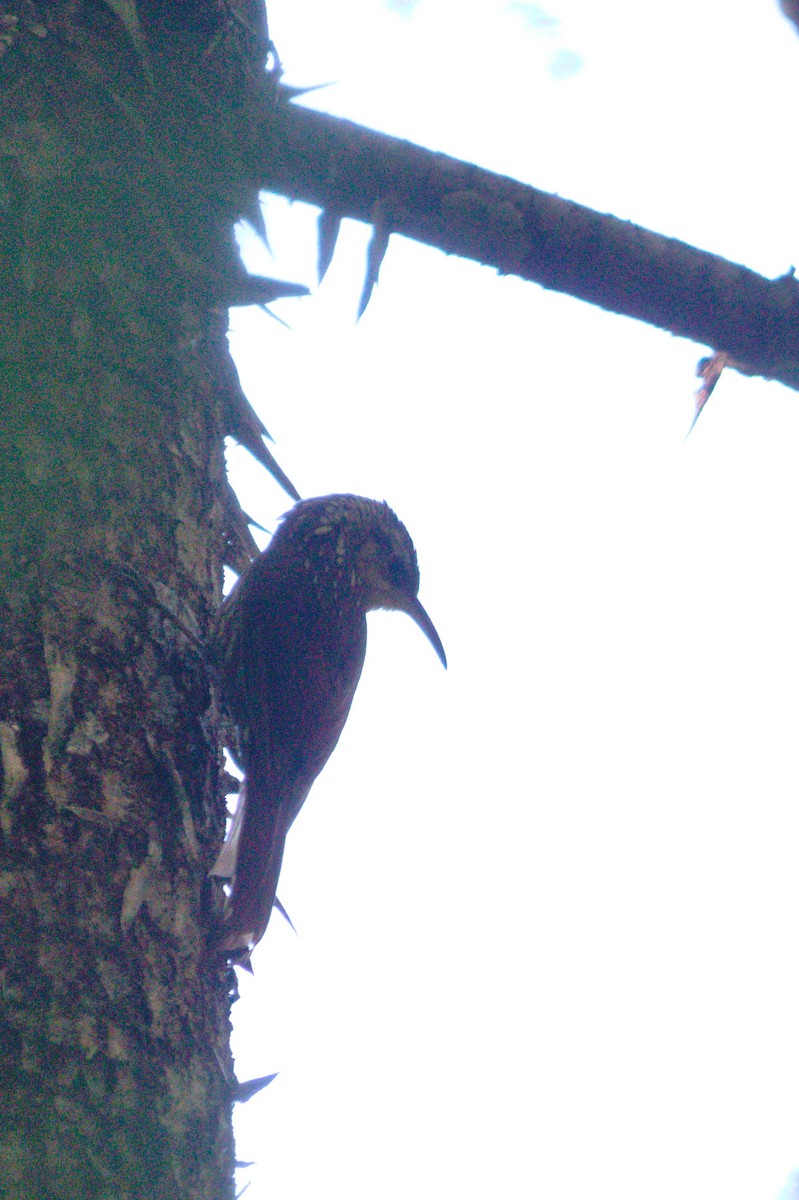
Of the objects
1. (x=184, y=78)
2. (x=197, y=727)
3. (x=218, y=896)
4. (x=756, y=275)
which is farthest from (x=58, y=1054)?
(x=756, y=275)

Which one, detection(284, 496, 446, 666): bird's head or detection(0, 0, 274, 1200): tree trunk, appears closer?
detection(0, 0, 274, 1200): tree trunk

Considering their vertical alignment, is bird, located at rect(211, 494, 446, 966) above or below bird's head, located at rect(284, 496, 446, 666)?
below

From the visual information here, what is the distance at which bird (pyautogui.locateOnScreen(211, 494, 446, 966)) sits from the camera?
8.46ft

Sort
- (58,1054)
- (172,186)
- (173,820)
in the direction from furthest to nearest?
(172,186), (173,820), (58,1054)

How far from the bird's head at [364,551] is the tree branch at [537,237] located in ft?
2.80

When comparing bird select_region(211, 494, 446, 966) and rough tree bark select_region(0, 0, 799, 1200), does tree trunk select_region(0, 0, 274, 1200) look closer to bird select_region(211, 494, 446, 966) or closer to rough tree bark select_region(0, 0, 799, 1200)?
rough tree bark select_region(0, 0, 799, 1200)

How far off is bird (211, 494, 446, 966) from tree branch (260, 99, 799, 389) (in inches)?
33.7

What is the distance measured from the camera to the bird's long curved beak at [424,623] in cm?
367

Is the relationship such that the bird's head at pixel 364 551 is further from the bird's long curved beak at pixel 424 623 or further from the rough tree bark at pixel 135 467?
the rough tree bark at pixel 135 467

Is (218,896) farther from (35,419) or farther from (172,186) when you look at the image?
(172,186)

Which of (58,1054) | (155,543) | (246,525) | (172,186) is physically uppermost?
(172,186)

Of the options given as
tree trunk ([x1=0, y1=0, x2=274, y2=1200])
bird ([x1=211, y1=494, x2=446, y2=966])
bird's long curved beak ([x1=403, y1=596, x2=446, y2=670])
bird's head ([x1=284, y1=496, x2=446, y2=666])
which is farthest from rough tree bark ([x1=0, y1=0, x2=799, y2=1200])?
bird's long curved beak ([x1=403, y1=596, x2=446, y2=670])

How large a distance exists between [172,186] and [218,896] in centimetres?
121

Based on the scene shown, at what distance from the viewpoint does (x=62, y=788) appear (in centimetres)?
158
